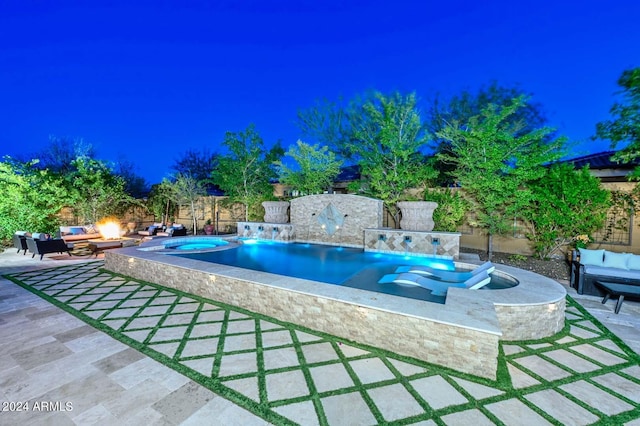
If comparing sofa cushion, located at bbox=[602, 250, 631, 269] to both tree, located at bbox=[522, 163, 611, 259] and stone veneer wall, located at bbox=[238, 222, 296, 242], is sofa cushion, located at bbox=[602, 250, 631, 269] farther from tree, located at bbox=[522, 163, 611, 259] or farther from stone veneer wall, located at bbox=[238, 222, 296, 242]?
stone veneer wall, located at bbox=[238, 222, 296, 242]

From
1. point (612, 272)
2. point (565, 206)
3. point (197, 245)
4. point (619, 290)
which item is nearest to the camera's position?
point (619, 290)

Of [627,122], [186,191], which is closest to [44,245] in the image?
[186,191]

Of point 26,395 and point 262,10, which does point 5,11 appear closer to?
point 262,10

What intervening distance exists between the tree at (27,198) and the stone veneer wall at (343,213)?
10.7 m

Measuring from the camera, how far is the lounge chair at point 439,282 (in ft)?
16.8

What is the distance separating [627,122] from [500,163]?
2495mm

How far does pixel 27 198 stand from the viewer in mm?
11367

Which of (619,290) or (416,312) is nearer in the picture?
(416,312)

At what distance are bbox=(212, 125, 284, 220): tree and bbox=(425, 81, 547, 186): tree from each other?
7.90 m

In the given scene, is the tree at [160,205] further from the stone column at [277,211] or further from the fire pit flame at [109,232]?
the stone column at [277,211]

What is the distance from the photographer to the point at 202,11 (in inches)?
1559

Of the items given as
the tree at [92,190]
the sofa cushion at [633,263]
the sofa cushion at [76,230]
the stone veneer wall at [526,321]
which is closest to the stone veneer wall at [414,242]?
the sofa cushion at [633,263]

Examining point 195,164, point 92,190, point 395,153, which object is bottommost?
point 92,190

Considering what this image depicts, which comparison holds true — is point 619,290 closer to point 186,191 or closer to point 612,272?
point 612,272
